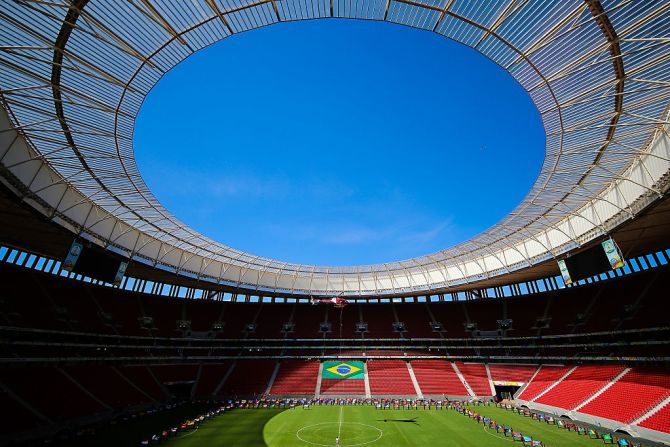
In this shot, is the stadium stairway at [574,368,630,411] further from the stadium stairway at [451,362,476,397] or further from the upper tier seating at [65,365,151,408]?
the upper tier seating at [65,365,151,408]

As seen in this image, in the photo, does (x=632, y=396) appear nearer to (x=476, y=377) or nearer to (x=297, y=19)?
(x=476, y=377)

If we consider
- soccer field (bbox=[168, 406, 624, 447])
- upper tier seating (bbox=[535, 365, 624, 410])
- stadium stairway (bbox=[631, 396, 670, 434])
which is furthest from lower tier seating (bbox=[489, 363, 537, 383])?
A: stadium stairway (bbox=[631, 396, 670, 434])

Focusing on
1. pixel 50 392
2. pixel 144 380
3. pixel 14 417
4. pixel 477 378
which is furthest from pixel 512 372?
pixel 14 417

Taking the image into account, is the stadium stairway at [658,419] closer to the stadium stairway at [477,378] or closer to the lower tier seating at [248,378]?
the stadium stairway at [477,378]

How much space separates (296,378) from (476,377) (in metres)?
24.2

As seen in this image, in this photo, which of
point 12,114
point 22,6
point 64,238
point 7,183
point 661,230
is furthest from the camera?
point 64,238

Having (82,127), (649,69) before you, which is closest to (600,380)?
(649,69)

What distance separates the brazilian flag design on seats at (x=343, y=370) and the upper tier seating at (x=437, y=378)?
311 inches

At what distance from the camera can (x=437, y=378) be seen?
46.7 meters

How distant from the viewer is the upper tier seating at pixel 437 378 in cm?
4406

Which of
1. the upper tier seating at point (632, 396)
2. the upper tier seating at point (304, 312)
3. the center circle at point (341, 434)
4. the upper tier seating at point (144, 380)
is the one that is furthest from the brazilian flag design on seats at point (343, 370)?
the upper tier seating at point (632, 396)

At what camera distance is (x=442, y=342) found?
52.8 meters

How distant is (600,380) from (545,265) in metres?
12.1

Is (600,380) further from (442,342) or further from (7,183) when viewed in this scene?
(7,183)
